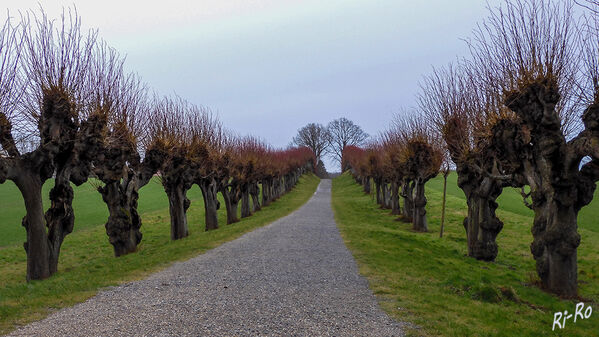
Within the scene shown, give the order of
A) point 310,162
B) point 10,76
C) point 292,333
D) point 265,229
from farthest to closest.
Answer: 1. point 310,162
2. point 265,229
3. point 10,76
4. point 292,333

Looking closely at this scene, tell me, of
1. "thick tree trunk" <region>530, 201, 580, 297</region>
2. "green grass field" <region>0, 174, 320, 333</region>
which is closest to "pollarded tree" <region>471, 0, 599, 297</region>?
"thick tree trunk" <region>530, 201, 580, 297</region>

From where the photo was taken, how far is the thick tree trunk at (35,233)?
14109 mm

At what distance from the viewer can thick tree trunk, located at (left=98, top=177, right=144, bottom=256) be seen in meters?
19.5

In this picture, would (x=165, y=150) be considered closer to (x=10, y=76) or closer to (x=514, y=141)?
(x=10, y=76)

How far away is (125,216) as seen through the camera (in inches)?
773

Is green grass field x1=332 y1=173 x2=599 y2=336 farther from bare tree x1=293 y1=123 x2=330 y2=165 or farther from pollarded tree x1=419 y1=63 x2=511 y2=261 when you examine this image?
bare tree x1=293 y1=123 x2=330 y2=165

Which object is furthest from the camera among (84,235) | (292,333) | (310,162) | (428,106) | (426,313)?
(310,162)

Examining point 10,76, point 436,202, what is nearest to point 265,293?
point 10,76

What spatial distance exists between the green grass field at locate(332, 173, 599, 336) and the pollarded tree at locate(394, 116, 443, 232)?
2.16m

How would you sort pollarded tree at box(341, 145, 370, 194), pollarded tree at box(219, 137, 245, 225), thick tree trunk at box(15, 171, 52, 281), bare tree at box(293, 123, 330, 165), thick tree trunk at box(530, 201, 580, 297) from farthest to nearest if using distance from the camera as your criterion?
bare tree at box(293, 123, 330, 165)
pollarded tree at box(341, 145, 370, 194)
pollarded tree at box(219, 137, 245, 225)
thick tree trunk at box(15, 171, 52, 281)
thick tree trunk at box(530, 201, 580, 297)

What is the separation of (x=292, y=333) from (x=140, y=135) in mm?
17357

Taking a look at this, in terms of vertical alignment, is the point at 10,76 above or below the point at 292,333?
above

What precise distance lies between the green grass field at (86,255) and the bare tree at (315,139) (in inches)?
3044

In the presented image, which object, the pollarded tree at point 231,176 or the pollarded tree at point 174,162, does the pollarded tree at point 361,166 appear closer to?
the pollarded tree at point 231,176
